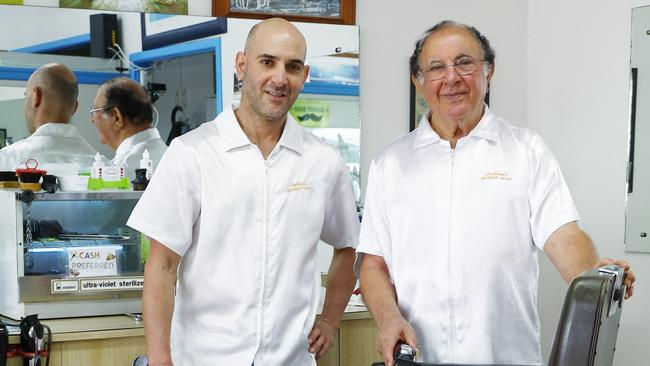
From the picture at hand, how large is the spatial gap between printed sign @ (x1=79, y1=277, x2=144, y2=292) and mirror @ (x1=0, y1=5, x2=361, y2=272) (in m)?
0.54

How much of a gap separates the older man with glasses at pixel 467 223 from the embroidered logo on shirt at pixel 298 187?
259 millimetres

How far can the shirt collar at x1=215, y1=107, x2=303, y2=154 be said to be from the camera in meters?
2.42

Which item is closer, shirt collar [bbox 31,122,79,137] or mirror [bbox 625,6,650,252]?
shirt collar [bbox 31,122,79,137]

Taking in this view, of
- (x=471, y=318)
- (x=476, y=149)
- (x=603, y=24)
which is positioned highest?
(x=603, y=24)

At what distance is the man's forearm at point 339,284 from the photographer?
2.66 metres

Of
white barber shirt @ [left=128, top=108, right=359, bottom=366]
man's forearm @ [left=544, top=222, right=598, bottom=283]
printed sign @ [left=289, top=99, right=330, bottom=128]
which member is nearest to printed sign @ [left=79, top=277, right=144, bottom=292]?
white barber shirt @ [left=128, top=108, right=359, bottom=366]

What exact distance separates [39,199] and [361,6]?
1780mm

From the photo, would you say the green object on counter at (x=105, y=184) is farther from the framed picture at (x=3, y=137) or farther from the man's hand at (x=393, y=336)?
the man's hand at (x=393, y=336)

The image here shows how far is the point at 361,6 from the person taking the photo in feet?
13.3

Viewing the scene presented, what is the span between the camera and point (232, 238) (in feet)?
7.86

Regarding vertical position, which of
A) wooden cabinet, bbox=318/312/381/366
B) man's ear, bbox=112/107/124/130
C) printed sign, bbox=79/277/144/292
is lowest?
wooden cabinet, bbox=318/312/381/366

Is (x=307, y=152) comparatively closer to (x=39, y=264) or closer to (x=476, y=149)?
(x=476, y=149)

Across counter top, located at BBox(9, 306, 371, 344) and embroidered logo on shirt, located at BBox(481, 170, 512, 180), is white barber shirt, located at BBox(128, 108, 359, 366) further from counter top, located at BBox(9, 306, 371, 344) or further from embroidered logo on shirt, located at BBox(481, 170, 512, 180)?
counter top, located at BBox(9, 306, 371, 344)

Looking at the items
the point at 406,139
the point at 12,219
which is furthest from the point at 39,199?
the point at 406,139
